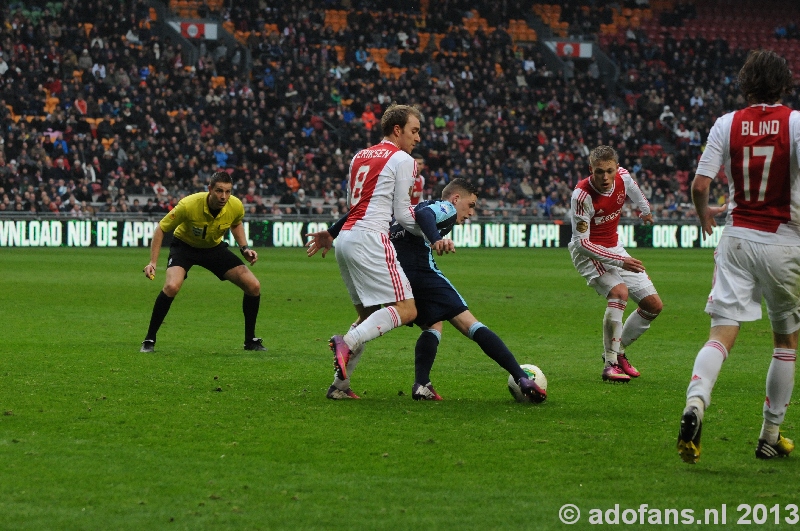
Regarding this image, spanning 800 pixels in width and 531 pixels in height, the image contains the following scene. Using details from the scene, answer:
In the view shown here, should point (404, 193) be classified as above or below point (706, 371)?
above

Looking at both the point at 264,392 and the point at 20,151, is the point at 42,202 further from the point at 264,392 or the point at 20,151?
the point at 264,392

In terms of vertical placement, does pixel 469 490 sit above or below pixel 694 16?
below

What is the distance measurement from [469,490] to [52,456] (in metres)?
2.11

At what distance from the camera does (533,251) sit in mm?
36062

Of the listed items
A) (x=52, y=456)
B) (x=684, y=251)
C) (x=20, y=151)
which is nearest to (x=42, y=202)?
(x=20, y=151)

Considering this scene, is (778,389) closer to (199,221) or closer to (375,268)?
(375,268)

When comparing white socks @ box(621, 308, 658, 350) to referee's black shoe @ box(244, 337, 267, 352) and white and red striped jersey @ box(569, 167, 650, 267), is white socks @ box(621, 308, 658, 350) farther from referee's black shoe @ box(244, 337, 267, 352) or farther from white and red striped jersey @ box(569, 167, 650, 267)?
referee's black shoe @ box(244, 337, 267, 352)

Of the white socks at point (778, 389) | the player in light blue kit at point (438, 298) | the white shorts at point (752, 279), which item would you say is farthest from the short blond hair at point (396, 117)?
the white socks at point (778, 389)

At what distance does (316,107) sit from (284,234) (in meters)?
6.88

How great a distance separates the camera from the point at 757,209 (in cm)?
574

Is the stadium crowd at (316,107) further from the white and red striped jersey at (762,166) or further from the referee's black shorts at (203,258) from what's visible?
the white and red striped jersey at (762,166)

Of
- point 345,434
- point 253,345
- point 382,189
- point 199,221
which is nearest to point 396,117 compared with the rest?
point 382,189

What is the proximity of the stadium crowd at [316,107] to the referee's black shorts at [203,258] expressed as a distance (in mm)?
23238

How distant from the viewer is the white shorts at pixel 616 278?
9.74 m
